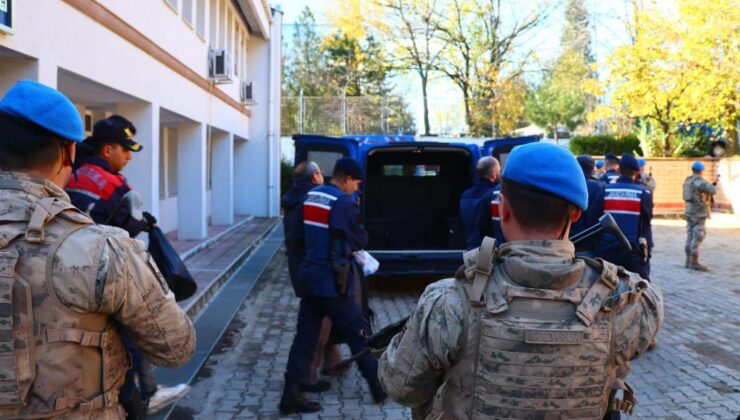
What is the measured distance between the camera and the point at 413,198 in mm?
9984

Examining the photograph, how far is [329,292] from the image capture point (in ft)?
15.5

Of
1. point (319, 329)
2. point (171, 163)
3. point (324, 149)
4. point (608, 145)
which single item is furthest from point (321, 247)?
point (608, 145)

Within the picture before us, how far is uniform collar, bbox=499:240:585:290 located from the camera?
1824 millimetres

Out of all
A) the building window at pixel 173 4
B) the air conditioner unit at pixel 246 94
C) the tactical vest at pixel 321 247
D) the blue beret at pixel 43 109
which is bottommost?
the tactical vest at pixel 321 247

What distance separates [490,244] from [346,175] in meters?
3.24

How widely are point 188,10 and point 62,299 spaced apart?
10831mm

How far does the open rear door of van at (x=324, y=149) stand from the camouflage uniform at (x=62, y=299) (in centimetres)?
666

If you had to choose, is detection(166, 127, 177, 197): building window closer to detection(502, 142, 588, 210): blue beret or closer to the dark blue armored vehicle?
the dark blue armored vehicle

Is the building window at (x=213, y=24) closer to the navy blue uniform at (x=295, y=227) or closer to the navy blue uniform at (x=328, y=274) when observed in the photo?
the navy blue uniform at (x=295, y=227)

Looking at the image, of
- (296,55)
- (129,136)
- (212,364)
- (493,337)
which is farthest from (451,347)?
(296,55)

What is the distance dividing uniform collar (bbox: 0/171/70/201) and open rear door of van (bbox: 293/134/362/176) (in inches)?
261

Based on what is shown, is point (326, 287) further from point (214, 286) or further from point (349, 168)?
point (214, 286)

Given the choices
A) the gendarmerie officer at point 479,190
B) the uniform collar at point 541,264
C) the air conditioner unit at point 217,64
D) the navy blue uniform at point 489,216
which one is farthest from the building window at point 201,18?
the uniform collar at point 541,264

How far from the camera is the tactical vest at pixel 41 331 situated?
1799 millimetres
